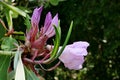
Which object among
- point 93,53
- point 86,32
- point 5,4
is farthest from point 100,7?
point 5,4

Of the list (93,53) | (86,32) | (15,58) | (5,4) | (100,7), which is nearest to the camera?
(15,58)

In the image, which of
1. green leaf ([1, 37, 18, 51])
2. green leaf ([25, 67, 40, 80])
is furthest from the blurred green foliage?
green leaf ([25, 67, 40, 80])

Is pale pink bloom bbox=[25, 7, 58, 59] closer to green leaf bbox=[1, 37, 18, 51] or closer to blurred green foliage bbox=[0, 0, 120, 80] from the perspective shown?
green leaf bbox=[1, 37, 18, 51]

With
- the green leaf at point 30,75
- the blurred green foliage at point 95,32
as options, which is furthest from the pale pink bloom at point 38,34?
the blurred green foliage at point 95,32

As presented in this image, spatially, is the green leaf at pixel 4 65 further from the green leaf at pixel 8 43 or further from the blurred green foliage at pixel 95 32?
the blurred green foliage at pixel 95 32

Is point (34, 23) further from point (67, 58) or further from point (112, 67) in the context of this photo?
point (112, 67)

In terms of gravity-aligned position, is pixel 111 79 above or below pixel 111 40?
below
